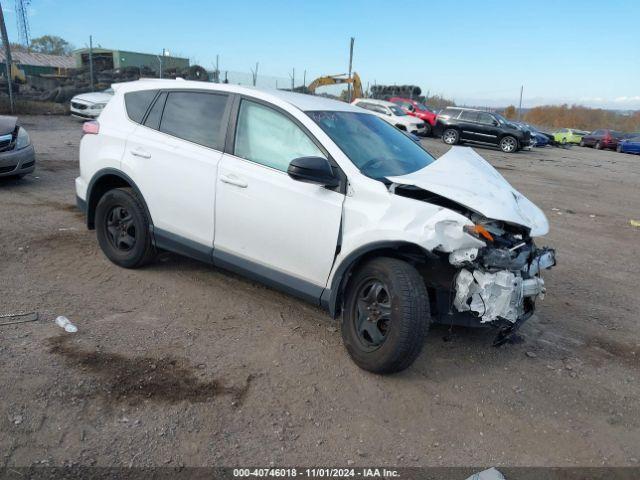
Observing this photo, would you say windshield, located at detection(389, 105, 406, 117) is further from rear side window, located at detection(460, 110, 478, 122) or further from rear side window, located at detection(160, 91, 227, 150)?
rear side window, located at detection(160, 91, 227, 150)

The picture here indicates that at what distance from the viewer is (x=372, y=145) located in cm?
407

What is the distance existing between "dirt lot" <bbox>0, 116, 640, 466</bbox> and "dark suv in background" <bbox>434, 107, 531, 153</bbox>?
62.4ft

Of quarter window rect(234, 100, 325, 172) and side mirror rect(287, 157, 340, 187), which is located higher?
quarter window rect(234, 100, 325, 172)

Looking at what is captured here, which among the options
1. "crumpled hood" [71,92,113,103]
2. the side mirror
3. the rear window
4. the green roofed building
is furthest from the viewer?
the green roofed building

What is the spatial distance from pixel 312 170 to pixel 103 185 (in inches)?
101

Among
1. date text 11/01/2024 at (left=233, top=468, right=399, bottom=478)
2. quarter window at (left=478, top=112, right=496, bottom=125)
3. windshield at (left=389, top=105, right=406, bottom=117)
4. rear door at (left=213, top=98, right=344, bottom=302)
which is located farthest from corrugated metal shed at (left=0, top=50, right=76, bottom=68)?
date text 11/01/2024 at (left=233, top=468, right=399, bottom=478)

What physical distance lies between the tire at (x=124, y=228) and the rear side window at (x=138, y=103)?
0.69 meters

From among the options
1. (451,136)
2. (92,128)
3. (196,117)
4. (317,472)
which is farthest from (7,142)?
(451,136)

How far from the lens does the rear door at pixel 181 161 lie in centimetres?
419

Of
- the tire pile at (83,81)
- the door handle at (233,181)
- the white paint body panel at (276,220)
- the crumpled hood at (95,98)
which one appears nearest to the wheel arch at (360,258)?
the white paint body panel at (276,220)

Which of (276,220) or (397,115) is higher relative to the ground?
(397,115)

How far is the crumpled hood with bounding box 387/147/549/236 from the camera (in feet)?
10.9

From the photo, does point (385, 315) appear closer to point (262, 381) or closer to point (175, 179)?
point (262, 381)

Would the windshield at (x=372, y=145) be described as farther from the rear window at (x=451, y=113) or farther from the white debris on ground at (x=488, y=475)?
the rear window at (x=451, y=113)
